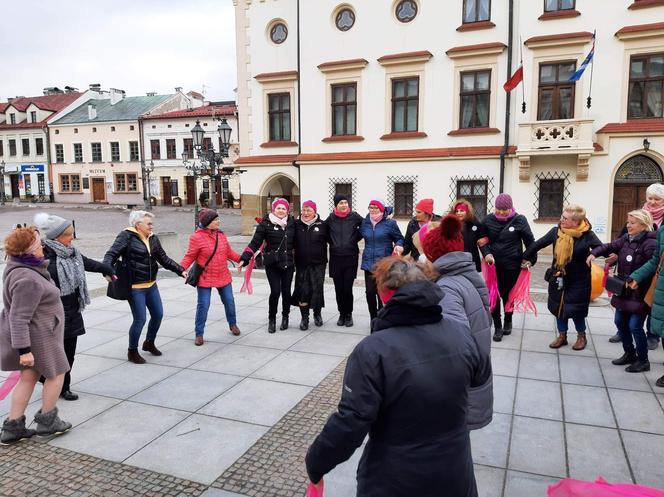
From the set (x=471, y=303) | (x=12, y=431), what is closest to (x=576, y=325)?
(x=471, y=303)

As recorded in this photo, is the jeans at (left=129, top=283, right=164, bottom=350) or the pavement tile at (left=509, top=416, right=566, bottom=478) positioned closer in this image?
the pavement tile at (left=509, top=416, right=566, bottom=478)

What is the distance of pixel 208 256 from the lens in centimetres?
678

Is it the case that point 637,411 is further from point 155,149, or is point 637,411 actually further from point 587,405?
point 155,149

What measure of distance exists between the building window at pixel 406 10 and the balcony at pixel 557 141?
531 cm

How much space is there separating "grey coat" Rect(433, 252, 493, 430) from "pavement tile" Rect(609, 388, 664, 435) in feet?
6.58

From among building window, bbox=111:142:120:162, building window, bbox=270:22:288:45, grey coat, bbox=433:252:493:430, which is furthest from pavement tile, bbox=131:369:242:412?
building window, bbox=111:142:120:162

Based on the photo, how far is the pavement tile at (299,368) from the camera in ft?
18.1

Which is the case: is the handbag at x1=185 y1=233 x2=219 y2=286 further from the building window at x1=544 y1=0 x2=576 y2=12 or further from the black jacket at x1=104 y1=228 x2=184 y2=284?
the building window at x1=544 y1=0 x2=576 y2=12

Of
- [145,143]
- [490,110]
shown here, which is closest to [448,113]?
[490,110]

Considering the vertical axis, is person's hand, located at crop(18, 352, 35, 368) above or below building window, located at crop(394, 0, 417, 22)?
below

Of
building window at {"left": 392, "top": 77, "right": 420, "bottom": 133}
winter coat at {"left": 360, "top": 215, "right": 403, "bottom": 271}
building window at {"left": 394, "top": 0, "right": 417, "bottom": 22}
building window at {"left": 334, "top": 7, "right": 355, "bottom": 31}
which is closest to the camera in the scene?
winter coat at {"left": 360, "top": 215, "right": 403, "bottom": 271}

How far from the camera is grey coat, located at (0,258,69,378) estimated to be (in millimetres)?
3900

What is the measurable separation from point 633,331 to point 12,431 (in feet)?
19.4

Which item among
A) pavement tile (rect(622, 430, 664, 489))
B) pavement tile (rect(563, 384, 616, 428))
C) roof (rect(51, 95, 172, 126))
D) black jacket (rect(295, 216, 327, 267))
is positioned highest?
roof (rect(51, 95, 172, 126))
